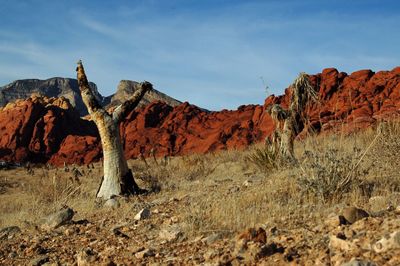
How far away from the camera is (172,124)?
36.4 m

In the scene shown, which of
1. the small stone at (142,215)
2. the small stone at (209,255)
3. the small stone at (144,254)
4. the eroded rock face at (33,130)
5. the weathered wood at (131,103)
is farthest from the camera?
the eroded rock face at (33,130)

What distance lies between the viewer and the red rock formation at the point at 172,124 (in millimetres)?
26797

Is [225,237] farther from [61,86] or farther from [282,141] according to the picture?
[61,86]

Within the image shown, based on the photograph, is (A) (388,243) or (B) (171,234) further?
(B) (171,234)

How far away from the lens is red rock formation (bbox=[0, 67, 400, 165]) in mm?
26797

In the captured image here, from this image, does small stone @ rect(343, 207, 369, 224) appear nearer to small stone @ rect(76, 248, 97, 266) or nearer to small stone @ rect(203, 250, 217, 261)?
small stone @ rect(203, 250, 217, 261)

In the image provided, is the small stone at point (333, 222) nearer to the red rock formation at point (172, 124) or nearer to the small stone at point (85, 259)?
the small stone at point (85, 259)

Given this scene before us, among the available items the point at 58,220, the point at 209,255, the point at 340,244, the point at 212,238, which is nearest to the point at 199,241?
the point at 212,238

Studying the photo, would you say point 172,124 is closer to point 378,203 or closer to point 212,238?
point 378,203

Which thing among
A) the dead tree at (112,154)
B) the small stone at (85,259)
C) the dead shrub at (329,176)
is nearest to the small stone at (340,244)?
the small stone at (85,259)

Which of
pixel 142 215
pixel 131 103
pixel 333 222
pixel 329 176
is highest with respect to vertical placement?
pixel 131 103

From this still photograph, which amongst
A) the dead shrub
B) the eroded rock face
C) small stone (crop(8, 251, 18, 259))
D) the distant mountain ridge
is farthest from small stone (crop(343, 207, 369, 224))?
the distant mountain ridge

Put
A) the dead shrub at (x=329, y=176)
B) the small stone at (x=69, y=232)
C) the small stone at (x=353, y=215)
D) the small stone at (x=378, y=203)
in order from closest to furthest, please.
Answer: the small stone at (x=353, y=215), the small stone at (x=378, y=203), the dead shrub at (x=329, y=176), the small stone at (x=69, y=232)

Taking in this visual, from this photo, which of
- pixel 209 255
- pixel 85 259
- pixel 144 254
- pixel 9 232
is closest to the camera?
pixel 209 255
